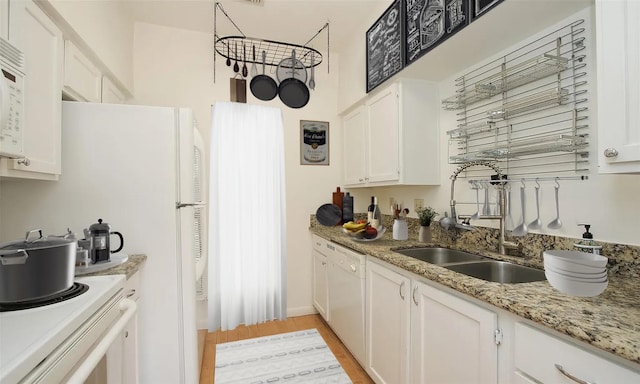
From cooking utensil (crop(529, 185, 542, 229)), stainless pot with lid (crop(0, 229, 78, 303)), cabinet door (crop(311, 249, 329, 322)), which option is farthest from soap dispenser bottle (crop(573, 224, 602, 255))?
stainless pot with lid (crop(0, 229, 78, 303))

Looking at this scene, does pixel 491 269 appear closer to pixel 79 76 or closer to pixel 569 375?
pixel 569 375

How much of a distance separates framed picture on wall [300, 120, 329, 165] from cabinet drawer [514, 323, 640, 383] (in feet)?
7.86

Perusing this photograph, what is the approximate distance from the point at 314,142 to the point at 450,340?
229cm

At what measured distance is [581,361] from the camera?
718 millimetres

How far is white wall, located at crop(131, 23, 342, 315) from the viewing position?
258cm

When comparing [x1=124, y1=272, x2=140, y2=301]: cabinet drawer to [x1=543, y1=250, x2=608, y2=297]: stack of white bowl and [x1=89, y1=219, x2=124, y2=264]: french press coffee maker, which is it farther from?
[x1=543, y1=250, x2=608, y2=297]: stack of white bowl

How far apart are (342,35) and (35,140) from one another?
252 cm

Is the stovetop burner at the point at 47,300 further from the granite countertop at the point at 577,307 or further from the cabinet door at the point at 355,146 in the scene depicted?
the cabinet door at the point at 355,146

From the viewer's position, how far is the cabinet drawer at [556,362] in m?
0.67

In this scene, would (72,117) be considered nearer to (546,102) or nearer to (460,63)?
(460,63)

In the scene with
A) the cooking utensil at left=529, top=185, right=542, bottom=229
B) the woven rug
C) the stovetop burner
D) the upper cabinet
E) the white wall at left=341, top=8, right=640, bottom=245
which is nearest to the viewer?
the stovetop burner

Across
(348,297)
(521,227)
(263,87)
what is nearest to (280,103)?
(263,87)

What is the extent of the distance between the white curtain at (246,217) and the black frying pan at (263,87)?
25 cm

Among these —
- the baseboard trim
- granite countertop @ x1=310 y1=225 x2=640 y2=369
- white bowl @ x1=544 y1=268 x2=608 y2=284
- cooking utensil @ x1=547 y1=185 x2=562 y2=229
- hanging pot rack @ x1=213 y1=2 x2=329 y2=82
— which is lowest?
the baseboard trim
